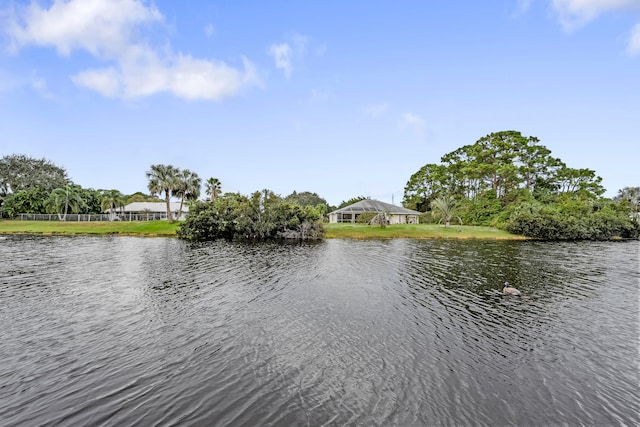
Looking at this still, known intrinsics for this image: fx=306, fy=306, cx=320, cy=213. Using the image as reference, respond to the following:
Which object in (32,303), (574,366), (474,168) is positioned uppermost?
(474,168)

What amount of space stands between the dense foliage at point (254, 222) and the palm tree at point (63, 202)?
4975cm

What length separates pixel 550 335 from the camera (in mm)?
11422

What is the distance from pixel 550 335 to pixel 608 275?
15922mm

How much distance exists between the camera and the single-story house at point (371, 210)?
72312 mm

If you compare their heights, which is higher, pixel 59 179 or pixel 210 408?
pixel 59 179

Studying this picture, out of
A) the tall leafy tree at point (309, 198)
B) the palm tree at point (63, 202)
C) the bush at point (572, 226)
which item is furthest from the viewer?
Result: the tall leafy tree at point (309, 198)

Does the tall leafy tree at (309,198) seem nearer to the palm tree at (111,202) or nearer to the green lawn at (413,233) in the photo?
the palm tree at (111,202)

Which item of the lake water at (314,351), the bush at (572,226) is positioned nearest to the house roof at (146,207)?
the lake water at (314,351)

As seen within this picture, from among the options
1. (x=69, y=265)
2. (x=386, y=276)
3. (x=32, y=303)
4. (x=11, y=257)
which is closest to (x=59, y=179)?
(x=11, y=257)

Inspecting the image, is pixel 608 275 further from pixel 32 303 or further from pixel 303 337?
pixel 32 303

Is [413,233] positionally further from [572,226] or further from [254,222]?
[254,222]

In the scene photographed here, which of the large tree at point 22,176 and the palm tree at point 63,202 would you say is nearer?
the palm tree at point 63,202

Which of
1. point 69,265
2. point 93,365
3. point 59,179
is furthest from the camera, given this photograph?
point 59,179

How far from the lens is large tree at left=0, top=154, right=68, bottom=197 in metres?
91.7
